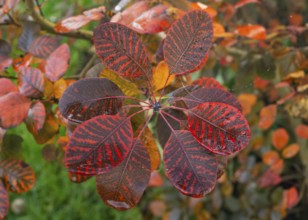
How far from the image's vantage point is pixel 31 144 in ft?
6.93

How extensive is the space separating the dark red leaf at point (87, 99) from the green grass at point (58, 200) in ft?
4.63

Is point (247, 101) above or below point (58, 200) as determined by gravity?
above

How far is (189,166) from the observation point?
1.70 feet

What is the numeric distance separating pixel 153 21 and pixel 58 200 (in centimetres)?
145

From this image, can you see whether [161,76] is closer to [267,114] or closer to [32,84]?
[32,84]

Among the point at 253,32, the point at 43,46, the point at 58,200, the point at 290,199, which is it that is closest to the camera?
the point at 43,46

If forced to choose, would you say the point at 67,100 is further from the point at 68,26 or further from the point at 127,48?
the point at 68,26

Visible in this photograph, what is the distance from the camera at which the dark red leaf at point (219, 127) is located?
0.52 metres

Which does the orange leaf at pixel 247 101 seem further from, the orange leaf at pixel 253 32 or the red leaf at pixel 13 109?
the red leaf at pixel 13 109

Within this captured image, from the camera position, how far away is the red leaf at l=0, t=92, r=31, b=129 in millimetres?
667

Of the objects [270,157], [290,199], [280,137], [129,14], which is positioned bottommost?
[290,199]

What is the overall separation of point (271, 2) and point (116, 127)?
1446mm

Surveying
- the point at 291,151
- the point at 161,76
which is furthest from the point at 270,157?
the point at 161,76

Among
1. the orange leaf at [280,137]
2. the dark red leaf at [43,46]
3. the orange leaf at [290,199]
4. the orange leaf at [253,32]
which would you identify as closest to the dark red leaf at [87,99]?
the dark red leaf at [43,46]
